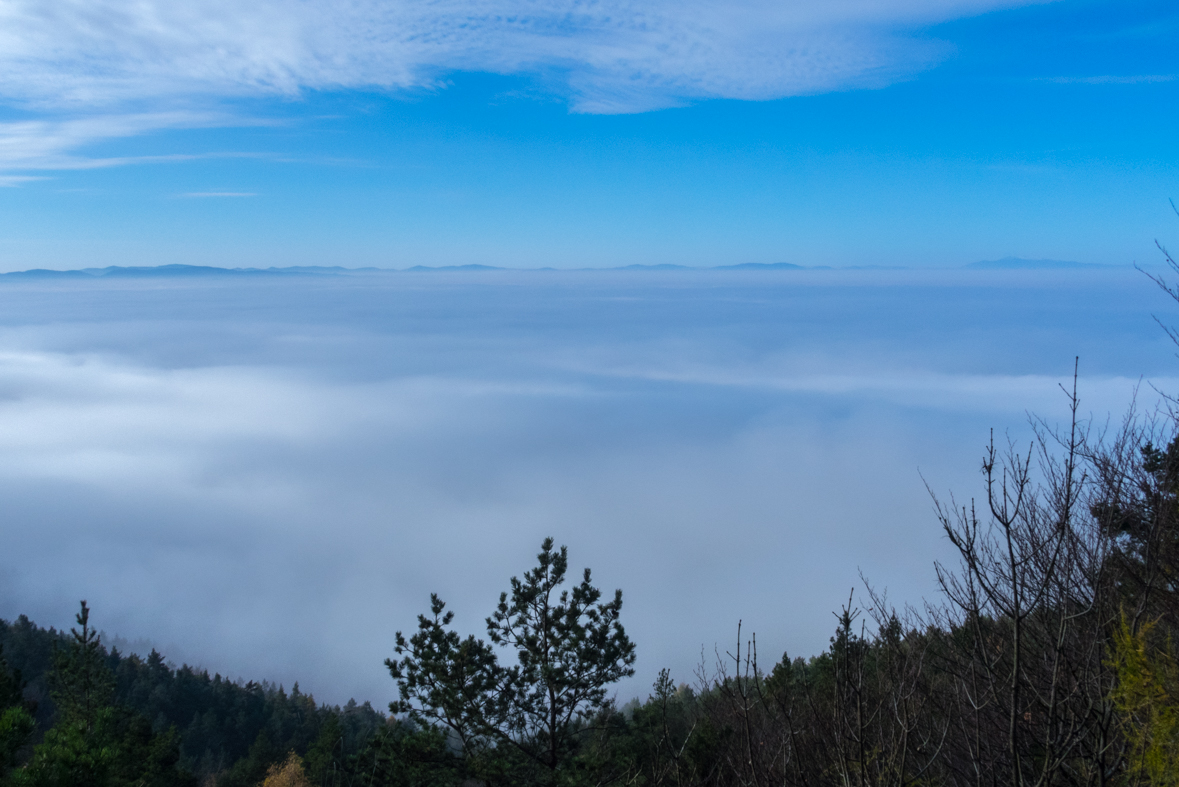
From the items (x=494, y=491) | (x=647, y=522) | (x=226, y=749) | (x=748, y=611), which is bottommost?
(x=226, y=749)

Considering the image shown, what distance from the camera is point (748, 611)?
117m

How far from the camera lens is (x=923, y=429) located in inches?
7362

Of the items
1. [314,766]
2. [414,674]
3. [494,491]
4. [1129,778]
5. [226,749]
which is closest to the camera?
[1129,778]

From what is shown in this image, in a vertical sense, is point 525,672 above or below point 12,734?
above

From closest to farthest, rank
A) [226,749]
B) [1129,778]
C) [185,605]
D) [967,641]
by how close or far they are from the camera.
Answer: [1129,778]
[967,641]
[226,749]
[185,605]

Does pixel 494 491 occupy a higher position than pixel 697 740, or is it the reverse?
pixel 494 491

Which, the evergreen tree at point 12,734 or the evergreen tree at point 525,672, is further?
the evergreen tree at point 525,672

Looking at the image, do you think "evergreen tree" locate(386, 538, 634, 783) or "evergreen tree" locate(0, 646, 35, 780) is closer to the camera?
"evergreen tree" locate(0, 646, 35, 780)

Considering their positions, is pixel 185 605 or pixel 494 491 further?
pixel 494 491

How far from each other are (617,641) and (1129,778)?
903 centimetres

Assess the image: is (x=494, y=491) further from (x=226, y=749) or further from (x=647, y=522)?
(x=226, y=749)

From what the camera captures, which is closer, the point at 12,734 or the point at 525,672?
the point at 12,734

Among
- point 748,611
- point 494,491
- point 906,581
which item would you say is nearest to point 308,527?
point 494,491

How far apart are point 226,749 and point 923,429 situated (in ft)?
605
